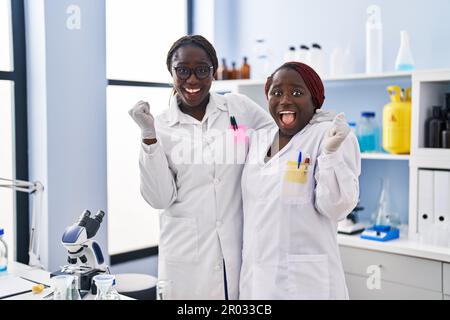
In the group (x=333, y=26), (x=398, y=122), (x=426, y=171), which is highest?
(x=333, y=26)

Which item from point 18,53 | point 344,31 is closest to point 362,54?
point 344,31

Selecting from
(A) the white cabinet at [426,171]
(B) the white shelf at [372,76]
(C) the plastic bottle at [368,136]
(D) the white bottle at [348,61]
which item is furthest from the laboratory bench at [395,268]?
(D) the white bottle at [348,61]

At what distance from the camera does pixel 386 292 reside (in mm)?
2314

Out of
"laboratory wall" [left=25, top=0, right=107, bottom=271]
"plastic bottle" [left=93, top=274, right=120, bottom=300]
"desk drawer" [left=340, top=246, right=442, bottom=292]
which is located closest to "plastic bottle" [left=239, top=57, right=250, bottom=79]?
"laboratory wall" [left=25, top=0, right=107, bottom=271]

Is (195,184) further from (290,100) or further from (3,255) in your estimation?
(3,255)

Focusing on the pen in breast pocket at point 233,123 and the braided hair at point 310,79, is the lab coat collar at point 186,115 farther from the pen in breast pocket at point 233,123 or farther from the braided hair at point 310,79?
the braided hair at point 310,79

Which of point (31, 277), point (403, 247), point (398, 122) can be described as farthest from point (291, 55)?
point (31, 277)

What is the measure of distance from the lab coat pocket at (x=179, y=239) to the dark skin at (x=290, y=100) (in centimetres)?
45

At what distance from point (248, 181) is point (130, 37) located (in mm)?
1757

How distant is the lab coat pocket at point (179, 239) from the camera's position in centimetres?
171

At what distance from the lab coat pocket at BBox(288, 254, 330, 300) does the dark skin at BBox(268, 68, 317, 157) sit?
1.30 feet

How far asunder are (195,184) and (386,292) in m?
1.13

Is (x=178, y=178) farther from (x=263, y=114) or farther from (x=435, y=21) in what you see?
(x=435, y=21)

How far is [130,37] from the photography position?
308 cm
